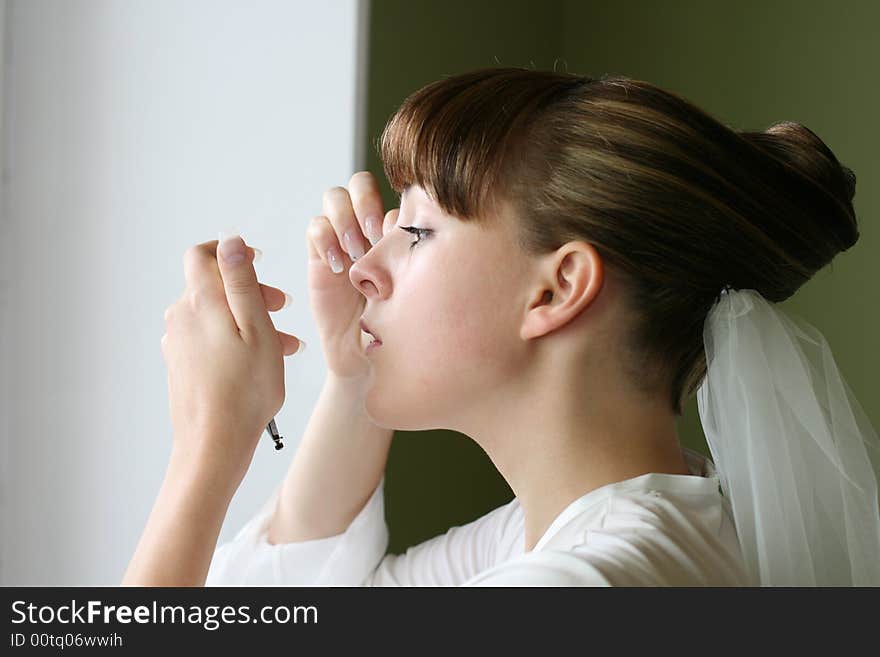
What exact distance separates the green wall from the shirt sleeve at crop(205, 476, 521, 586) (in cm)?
45

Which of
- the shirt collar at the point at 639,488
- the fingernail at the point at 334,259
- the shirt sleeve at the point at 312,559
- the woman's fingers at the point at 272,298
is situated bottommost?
the shirt sleeve at the point at 312,559

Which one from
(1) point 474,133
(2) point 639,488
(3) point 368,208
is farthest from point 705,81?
(2) point 639,488

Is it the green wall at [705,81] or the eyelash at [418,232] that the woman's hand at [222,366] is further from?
the green wall at [705,81]

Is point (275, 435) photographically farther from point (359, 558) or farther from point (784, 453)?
point (784, 453)

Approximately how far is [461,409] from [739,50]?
1.29m

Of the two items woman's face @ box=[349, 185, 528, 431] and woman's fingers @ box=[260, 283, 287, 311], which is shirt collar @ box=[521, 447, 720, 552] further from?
woman's fingers @ box=[260, 283, 287, 311]

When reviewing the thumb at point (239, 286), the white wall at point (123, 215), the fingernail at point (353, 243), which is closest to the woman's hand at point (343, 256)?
the fingernail at point (353, 243)

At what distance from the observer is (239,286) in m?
1.00

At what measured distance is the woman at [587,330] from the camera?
92cm

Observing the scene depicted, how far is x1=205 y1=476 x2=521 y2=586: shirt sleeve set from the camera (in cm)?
132

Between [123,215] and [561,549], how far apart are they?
1143 mm

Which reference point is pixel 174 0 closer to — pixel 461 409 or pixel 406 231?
pixel 406 231

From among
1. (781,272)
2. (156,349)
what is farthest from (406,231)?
(156,349)

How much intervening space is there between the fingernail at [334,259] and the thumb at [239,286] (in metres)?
0.24
